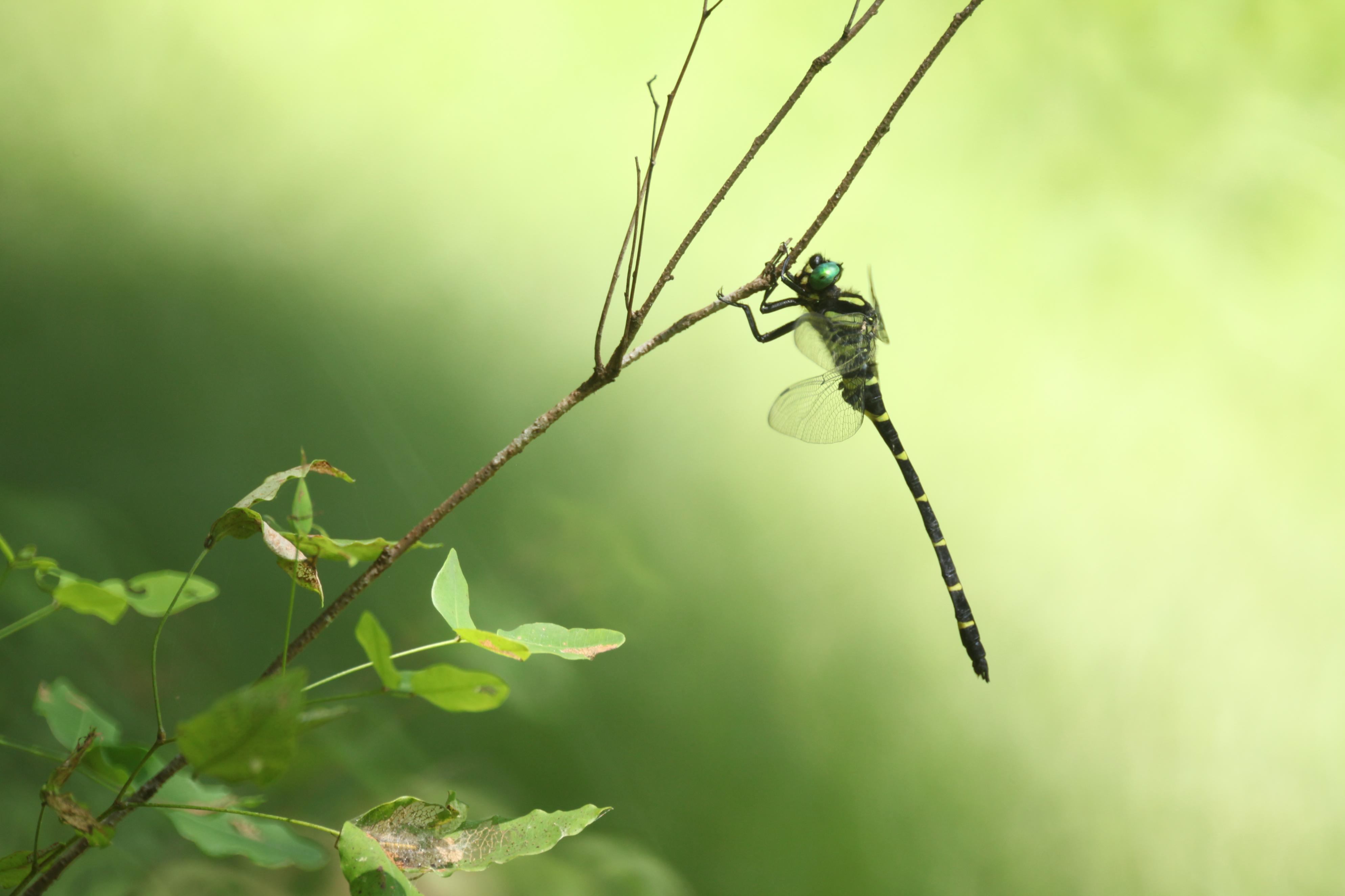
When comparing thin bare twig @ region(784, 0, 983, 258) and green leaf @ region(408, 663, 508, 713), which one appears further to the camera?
thin bare twig @ region(784, 0, 983, 258)

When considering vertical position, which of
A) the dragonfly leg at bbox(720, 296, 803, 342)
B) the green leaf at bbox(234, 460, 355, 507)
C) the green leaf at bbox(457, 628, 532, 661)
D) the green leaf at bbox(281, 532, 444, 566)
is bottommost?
the green leaf at bbox(457, 628, 532, 661)

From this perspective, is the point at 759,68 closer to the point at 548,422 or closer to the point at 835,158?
the point at 835,158

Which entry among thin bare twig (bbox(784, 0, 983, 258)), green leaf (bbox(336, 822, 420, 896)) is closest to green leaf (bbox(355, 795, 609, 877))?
green leaf (bbox(336, 822, 420, 896))

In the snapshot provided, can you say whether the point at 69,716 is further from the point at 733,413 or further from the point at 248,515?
the point at 733,413

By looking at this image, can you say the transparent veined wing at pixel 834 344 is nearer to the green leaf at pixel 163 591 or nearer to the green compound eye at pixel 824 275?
the green compound eye at pixel 824 275

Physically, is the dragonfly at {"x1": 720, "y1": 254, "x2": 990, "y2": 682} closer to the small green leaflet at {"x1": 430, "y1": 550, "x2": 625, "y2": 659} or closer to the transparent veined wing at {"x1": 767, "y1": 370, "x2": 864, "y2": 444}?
the transparent veined wing at {"x1": 767, "y1": 370, "x2": 864, "y2": 444}

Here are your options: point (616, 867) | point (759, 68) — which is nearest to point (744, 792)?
point (616, 867)

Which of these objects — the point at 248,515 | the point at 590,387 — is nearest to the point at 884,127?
the point at 590,387
